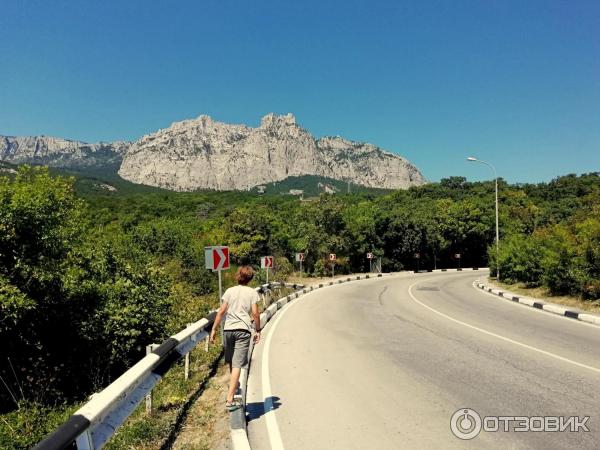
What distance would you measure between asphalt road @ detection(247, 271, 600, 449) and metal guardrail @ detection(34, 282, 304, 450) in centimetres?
143

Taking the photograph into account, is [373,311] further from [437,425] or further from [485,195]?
[485,195]

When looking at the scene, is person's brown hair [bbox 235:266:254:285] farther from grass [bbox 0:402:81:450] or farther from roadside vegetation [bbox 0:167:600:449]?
grass [bbox 0:402:81:450]

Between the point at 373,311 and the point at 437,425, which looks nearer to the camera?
the point at 437,425

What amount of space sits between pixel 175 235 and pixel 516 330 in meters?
40.5

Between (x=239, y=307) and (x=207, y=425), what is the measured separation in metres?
1.54

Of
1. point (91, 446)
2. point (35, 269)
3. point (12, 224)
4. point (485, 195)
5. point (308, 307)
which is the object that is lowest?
point (308, 307)

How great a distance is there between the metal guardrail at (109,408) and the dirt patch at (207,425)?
737mm

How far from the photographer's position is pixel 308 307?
1844cm

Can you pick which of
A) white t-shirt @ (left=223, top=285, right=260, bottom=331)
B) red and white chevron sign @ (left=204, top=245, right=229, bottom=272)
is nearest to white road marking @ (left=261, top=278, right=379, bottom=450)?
white t-shirt @ (left=223, top=285, right=260, bottom=331)

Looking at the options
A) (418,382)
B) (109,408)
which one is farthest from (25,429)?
(418,382)

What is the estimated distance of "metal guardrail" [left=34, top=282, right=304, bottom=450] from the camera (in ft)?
9.75

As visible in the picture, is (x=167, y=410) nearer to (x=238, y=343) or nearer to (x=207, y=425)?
(x=207, y=425)

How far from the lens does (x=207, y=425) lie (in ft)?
17.6

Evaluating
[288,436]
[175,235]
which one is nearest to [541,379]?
[288,436]
